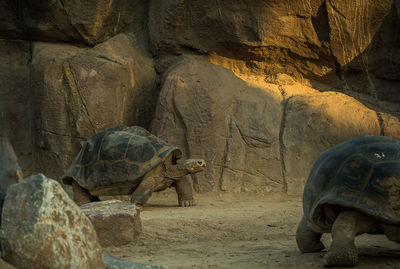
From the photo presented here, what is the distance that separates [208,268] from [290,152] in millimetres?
5824

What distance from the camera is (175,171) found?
791cm

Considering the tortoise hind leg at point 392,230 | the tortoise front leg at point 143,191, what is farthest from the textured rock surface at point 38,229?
the tortoise front leg at point 143,191

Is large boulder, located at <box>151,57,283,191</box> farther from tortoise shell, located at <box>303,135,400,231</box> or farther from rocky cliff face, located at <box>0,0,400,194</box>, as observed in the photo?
tortoise shell, located at <box>303,135,400,231</box>

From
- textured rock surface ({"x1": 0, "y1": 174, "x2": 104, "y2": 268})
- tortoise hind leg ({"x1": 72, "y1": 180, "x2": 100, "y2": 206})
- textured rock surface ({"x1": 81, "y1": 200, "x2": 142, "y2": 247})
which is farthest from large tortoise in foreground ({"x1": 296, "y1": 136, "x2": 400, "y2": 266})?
tortoise hind leg ({"x1": 72, "y1": 180, "x2": 100, "y2": 206})

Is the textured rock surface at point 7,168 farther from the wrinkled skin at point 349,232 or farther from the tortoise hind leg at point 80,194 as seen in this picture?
the tortoise hind leg at point 80,194

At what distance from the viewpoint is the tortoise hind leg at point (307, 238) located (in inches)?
158

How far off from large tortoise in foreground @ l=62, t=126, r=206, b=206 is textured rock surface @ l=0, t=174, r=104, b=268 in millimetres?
5290

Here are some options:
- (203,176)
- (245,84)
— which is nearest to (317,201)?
(203,176)

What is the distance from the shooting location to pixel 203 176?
9117mm

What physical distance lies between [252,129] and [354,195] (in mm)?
5792

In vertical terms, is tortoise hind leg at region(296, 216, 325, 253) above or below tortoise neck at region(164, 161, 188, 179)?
above

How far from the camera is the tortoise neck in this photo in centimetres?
788

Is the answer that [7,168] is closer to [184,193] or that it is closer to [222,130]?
[184,193]

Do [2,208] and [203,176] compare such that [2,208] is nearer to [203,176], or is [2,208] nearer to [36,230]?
[36,230]
